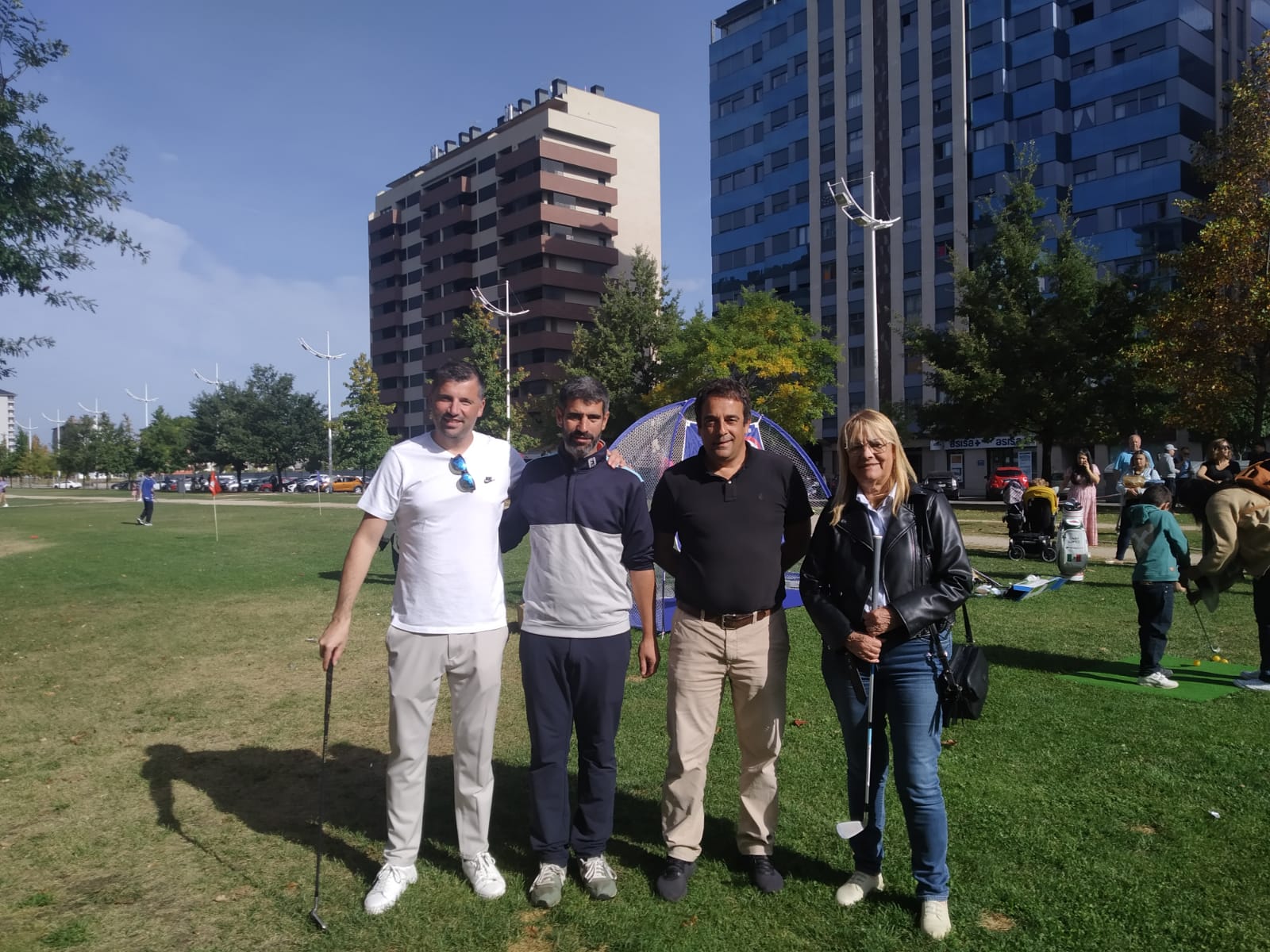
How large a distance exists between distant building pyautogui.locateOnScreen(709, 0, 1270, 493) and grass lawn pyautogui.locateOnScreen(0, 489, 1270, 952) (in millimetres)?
35768

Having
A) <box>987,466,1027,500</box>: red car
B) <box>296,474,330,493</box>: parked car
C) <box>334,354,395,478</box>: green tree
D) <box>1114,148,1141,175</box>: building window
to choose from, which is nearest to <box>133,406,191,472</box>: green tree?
<box>296,474,330,493</box>: parked car

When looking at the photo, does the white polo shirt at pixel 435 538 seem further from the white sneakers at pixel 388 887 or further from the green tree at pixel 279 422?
the green tree at pixel 279 422

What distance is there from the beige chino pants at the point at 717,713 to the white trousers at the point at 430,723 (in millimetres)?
757

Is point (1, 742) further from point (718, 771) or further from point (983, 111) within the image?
point (983, 111)

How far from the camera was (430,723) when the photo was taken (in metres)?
3.52

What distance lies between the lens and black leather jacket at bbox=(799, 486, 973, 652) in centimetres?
331

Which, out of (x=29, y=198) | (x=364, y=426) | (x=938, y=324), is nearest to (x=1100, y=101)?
(x=938, y=324)

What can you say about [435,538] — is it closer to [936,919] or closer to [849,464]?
[849,464]

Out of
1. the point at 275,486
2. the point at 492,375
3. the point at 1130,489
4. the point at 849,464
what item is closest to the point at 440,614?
the point at 849,464

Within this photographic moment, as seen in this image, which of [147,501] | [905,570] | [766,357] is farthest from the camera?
[766,357]

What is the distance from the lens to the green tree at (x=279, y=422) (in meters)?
72.4

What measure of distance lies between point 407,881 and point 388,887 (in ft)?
0.34

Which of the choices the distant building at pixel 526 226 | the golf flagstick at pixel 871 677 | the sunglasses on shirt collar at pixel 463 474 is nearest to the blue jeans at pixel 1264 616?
the golf flagstick at pixel 871 677

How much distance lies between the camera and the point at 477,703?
11.9 ft
